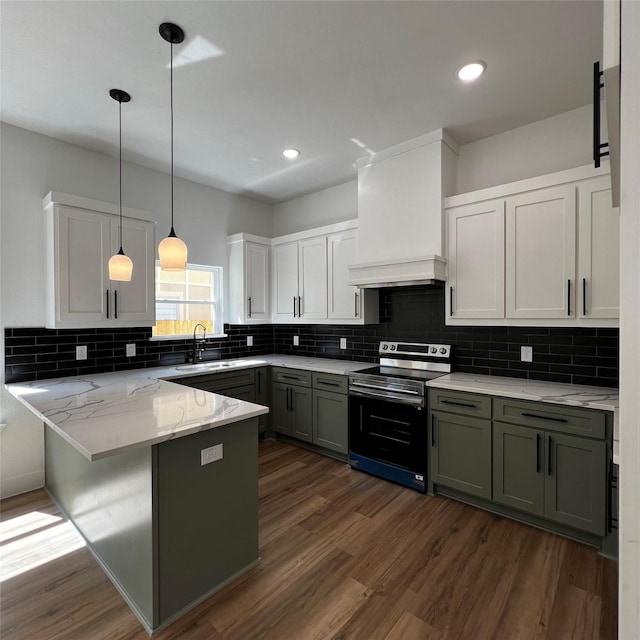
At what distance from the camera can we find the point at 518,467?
2.41 m

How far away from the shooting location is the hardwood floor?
1659 mm

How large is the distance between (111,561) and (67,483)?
0.87 metres

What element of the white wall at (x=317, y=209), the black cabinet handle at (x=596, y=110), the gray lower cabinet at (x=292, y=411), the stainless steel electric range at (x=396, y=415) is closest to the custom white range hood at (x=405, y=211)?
the white wall at (x=317, y=209)

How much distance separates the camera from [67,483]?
99.7 inches

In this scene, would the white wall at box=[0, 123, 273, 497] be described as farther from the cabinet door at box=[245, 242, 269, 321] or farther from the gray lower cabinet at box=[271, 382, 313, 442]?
the gray lower cabinet at box=[271, 382, 313, 442]

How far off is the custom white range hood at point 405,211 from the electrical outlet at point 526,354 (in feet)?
2.86

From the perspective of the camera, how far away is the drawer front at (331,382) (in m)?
3.35

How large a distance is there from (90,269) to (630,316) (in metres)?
3.33

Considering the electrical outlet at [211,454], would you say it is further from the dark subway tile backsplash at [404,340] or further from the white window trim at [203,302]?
the white window trim at [203,302]

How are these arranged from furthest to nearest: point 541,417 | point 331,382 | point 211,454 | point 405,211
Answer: point 331,382
point 405,211
point 541,417
point 211,454

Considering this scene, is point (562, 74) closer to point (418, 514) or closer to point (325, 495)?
point (418, 514)

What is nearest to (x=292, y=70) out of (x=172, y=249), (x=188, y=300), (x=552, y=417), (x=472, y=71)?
(x=472, y=71)

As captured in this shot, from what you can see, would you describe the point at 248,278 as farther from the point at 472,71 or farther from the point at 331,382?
the point at 472,71

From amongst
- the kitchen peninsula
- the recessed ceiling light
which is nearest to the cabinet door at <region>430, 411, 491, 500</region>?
the kitchen peninsula
